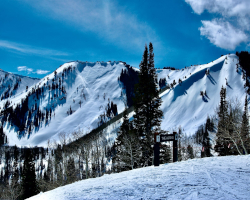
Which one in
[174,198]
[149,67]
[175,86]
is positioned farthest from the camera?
[175,86]

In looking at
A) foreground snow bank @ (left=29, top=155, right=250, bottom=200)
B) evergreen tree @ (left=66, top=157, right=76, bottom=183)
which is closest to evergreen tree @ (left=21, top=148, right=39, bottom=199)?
evergreen tree @ (left=66, top=157, right=76, bottom=183)

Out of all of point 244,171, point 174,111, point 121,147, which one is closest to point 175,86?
point 174,111

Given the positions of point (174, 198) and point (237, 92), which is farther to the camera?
point (237, 92)

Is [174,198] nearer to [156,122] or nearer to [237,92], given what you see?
[156,122]

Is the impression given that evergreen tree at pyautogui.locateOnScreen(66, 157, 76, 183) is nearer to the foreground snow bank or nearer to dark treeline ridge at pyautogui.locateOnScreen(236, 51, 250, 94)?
the foreground snow bank

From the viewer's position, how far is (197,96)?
584 ft

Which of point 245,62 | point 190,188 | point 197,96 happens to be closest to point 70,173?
point 190,188

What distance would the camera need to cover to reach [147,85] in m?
18.2

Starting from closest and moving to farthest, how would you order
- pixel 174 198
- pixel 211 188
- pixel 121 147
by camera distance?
pixel 174 198 → pixel 211 188 → pixel 121 147

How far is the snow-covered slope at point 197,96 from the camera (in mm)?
156887

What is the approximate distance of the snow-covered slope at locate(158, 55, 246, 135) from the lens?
157 meters

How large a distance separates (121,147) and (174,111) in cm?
15535

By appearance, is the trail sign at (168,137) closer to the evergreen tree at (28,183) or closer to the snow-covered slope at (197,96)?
the evergreen tree at (28,183)

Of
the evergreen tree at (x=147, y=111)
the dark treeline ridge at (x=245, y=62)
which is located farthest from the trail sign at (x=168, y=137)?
the dark treeline ridge at (x=245, y=62)
